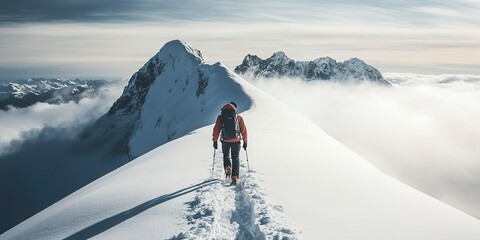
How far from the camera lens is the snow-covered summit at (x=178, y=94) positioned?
7631cm

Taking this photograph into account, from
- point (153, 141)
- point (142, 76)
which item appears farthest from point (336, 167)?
point (142, 76)

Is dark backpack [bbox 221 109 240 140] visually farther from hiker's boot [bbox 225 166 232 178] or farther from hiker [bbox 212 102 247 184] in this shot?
hiker's boot [bbox 225 166 232 178]

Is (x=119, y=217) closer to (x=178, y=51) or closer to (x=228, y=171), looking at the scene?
(x=228, y=171)

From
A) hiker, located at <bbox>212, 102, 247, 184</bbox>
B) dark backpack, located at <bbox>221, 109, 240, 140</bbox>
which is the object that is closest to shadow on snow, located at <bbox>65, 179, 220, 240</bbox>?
hiker, located at <bbox>212, 102, 247, 184</bbox>

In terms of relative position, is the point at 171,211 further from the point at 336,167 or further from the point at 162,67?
the point at 162,67

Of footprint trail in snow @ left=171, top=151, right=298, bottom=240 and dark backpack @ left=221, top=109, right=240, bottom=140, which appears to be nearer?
footprint trail in snow @ left=171, top=151, right=298, bottom=240

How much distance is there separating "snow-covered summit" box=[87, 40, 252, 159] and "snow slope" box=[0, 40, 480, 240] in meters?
39.4

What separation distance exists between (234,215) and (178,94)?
124 m

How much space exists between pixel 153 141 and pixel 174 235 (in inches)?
4666

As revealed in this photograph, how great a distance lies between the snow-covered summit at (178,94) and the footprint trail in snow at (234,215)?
139 ft

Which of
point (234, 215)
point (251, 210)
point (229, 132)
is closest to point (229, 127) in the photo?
point (229, 132)

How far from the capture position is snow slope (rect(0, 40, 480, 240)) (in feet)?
30.1

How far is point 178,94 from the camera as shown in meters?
132

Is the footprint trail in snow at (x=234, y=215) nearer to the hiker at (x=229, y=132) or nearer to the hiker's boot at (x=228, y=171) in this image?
the hiker's boot at (x=228, y=171)
